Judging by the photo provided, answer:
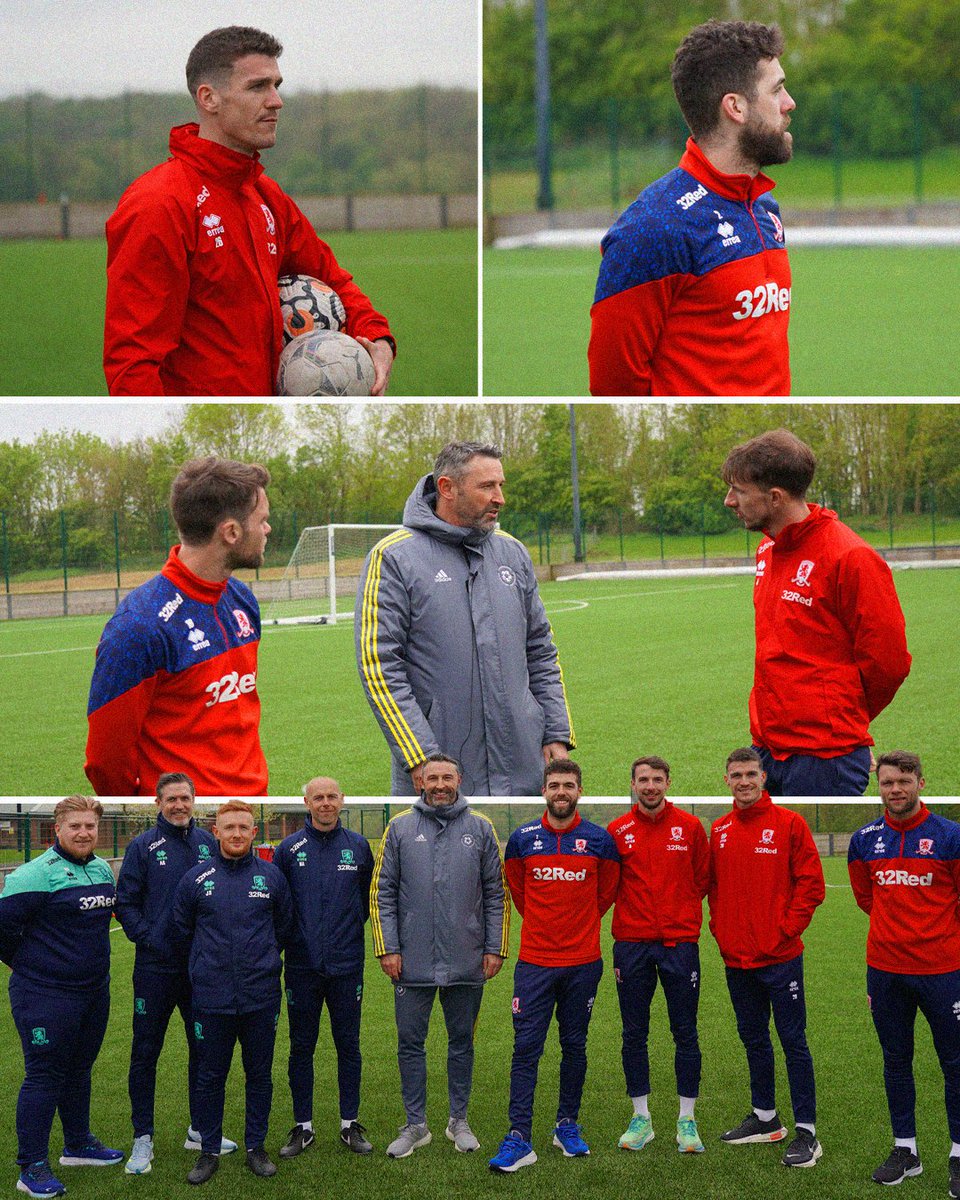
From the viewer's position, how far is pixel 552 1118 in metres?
4.91

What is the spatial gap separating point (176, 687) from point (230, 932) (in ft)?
2.62

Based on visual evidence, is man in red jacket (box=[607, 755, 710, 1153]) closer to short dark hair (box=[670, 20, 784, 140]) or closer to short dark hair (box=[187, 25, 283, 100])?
short dark hair (box=[670, 20, 784, 140])

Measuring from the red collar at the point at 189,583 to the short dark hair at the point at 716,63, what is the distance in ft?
6.34

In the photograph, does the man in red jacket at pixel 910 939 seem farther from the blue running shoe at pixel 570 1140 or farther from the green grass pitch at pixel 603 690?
the green grass pitch at pixel 603 690

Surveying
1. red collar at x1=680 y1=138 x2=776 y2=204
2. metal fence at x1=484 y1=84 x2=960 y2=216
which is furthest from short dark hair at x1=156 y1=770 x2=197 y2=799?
metal fence at x1=484 y1=84 x2=960 y2=216

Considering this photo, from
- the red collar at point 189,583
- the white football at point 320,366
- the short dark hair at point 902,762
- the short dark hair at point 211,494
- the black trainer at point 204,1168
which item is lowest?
the black trainer at point 204,1168

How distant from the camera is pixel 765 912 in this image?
4.34 metres

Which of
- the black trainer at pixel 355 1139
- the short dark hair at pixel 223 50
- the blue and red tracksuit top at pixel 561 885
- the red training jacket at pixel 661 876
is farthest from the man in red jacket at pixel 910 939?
the short dark hair at pixel 223 50

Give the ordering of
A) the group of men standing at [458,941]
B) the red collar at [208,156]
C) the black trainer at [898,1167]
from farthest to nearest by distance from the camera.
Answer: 1. the group of men standing at [458,941]
2. the black trainer at [898,1167]
3. the red collar at [208,156]

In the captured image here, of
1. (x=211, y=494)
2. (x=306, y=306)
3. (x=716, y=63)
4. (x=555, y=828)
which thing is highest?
(x=716, y=63)

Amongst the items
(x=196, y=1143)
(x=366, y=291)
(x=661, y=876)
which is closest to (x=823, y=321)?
(x=366, y=291)

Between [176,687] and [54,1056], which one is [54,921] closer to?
[54,1056]

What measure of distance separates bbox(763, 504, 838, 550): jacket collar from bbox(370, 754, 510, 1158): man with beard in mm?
1243

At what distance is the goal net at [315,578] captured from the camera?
224 inches
